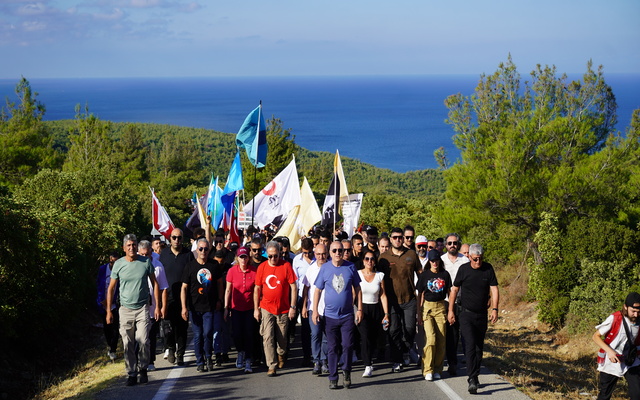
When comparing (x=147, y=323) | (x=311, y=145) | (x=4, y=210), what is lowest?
(x=311, y=145)

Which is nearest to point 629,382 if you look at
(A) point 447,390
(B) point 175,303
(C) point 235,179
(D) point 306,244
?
(A) point 447,390

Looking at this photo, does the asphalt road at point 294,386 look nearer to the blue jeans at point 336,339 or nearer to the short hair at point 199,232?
the blue jeans at point 336,339

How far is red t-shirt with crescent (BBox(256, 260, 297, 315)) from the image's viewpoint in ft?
31.4

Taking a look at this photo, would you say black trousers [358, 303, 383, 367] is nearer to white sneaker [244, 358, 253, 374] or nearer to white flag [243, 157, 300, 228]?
white sneaker [244, 358, 253, 374]

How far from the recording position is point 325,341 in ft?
31.7

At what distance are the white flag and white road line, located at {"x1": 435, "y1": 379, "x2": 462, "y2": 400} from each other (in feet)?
33.2

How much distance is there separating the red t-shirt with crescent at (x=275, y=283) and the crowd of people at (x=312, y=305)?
13mm

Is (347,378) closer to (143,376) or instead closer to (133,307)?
(143,376)

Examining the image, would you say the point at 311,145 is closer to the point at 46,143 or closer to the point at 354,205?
the point at 46,143

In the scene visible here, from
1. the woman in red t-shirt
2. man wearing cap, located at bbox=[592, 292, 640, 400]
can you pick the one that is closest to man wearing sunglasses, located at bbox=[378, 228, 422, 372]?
the woman in red t-shirt

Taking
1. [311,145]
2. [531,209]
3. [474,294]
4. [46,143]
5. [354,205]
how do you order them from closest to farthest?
[474,294] < [354,205] < [531,209] < [46,143] < [311,145]

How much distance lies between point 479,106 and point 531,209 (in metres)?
6.48

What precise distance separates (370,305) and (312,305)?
865 millimetres

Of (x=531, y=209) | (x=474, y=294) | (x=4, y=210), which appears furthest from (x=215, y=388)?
(x=531, y=209)
